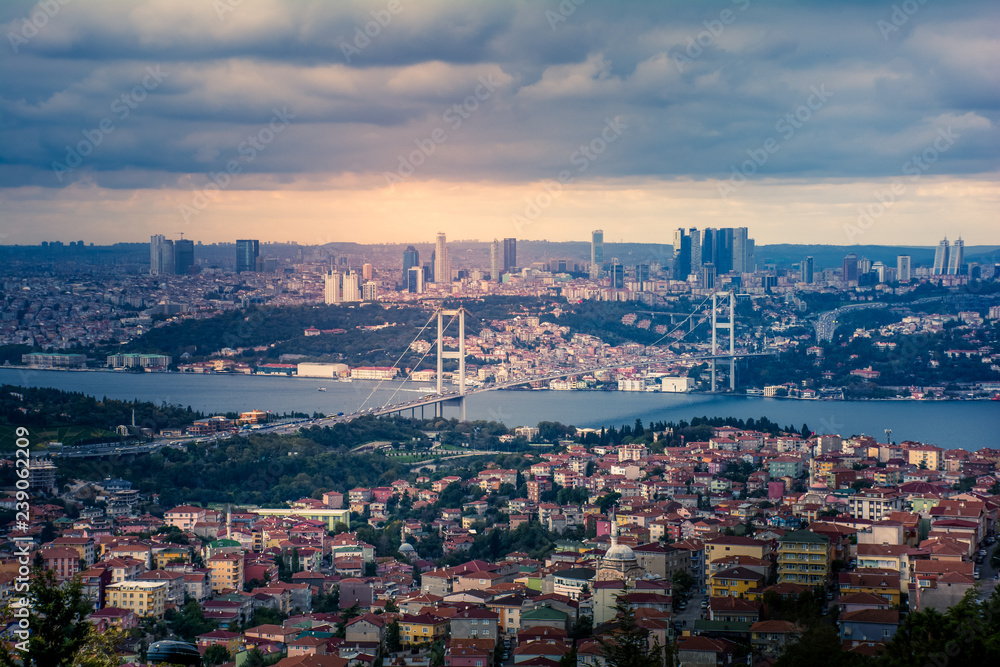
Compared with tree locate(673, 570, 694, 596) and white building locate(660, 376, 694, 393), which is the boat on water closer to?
tree locate(673, 570, 694, 596)

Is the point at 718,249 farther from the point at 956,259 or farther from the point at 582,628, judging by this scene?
the point at 582,628

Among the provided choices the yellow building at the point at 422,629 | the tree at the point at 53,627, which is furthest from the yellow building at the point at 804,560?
the tree at the point at 53,627

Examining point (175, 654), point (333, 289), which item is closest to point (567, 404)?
Result: point (333, 289)

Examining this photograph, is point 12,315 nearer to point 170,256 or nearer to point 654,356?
point 170,256

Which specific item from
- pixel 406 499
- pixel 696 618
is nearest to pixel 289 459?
pixel 406 499

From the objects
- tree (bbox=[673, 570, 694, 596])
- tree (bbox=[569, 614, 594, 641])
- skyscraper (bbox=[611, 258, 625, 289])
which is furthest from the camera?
skyscraper (bbox=[611, 258, 625, 289])

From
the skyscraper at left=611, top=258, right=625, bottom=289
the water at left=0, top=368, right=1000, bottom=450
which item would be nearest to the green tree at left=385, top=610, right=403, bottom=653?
the water at left=0, top=368, right=1000, bottom=450
